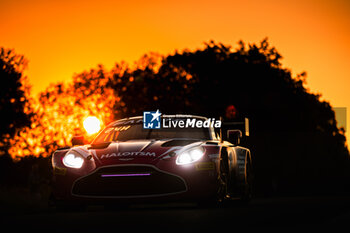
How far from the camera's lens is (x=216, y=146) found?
1089 cm

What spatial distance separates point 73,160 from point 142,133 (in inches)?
71.4

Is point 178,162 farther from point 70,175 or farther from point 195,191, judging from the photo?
point 70,175

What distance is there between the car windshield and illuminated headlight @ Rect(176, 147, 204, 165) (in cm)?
128

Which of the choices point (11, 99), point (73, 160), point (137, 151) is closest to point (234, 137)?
point (137, 151)

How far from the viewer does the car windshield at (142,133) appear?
1193cm

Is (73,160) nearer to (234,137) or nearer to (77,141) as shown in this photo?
(77,141)

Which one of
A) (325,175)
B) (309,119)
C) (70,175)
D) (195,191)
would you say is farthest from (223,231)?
(325,175)

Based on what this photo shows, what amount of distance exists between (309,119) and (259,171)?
4441 millimetres

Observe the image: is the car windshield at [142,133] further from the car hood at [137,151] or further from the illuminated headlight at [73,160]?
the illuminated headlight at [73,160]

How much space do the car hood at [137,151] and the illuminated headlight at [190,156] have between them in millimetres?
81

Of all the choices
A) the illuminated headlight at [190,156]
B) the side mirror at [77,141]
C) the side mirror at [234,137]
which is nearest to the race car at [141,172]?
the illuminated headlight at [190,156]

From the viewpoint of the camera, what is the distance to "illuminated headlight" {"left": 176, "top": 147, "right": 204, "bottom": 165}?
1031 cm

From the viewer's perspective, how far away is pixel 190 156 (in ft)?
34.2

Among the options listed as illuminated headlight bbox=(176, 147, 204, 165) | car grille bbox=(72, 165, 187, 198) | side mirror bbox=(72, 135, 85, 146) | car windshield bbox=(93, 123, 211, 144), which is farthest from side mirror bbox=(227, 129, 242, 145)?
side mirror bbox=(72, 135, 85, 146)
